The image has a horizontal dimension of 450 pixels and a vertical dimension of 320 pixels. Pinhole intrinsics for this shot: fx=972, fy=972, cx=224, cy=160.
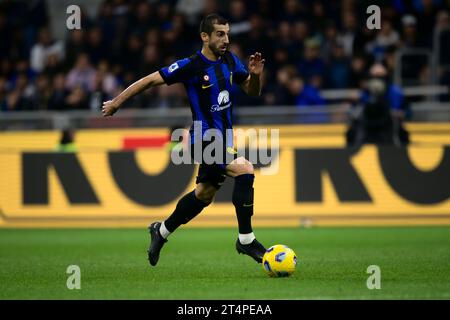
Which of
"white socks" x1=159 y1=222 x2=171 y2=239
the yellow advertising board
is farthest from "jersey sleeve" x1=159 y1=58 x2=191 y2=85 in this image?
the yellow advertising board

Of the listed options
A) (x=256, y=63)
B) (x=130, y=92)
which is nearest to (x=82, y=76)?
(x=130, y=92)

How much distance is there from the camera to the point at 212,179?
8859 millimetres

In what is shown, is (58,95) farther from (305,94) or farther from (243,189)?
(243,189)

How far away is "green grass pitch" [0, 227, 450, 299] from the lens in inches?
291

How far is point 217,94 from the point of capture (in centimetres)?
876

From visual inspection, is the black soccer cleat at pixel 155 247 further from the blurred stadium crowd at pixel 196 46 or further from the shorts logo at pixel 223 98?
the blurred stadium crowd at pixel 196 46

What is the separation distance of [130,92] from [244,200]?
1395 mm

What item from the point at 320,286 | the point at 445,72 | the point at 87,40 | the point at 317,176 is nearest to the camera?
the point at 320,286

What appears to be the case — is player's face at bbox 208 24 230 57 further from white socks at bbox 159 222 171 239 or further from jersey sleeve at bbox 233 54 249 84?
white socks at bbox 159 222 171 239

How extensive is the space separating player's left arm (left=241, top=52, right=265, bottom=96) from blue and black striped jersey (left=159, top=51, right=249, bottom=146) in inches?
8.1

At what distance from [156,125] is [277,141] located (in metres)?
2.46
